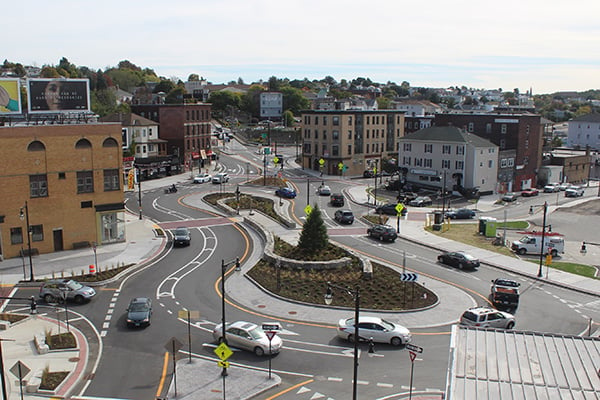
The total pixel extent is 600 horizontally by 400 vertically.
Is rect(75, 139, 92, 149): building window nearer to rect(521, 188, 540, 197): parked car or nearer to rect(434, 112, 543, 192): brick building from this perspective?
rect(434, 112, 543, 192): brick building

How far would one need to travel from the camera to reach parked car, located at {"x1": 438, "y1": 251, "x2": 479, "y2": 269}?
42.8 meters

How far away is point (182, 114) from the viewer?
96625 millimetres

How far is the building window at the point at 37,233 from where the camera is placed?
44.6 m

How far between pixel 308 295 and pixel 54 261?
20.3 m

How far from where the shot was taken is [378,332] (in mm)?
28031

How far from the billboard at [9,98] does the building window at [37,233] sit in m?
8.87

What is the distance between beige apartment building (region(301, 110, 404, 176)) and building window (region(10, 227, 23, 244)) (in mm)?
55024

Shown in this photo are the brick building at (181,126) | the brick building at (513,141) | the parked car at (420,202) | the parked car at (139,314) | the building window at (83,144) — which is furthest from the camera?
the brick building at (181,126)

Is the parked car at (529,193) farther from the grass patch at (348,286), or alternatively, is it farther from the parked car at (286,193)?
the grass patch at (348,286)

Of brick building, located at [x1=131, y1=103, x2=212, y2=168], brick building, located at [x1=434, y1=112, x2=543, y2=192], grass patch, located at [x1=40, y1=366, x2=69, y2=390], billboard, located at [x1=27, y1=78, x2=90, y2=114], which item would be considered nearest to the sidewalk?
grass patch, located at [x1=40, y1=366, x2=69, y2=390]

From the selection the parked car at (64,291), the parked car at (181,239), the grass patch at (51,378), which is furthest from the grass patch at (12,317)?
the parked car at (181,239)

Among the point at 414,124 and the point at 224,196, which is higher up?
the point at 414,124

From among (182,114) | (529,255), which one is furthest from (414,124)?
(529,255)

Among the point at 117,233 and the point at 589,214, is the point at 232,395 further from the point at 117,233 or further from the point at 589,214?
the point at 589,214
